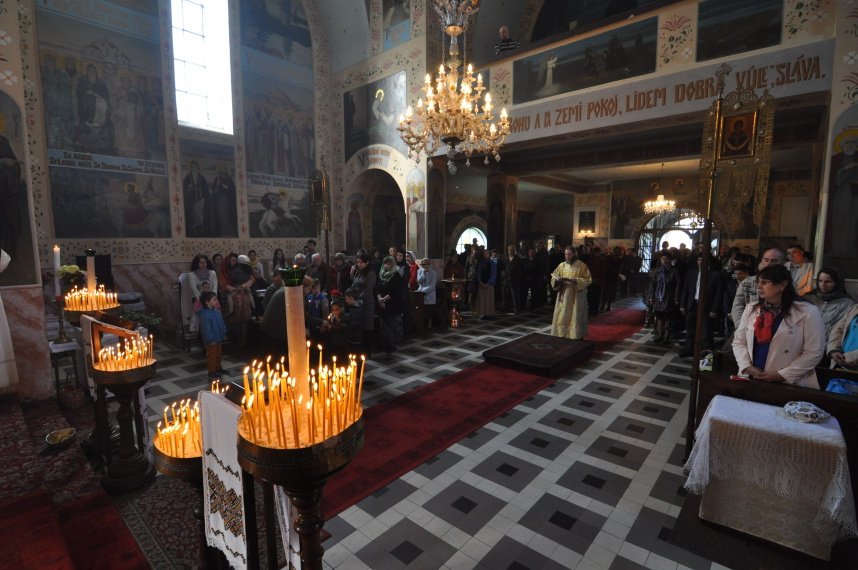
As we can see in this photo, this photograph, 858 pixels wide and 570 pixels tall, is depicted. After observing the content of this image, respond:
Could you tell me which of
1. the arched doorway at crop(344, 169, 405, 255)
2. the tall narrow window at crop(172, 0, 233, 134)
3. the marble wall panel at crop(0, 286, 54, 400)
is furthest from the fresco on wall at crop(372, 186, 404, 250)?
the marble wall panel at crop(0, 286, 54, 400)

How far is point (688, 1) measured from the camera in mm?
6953

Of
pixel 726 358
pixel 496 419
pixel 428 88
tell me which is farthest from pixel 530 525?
pixel 428 88

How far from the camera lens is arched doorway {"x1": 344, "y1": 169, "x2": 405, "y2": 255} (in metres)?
13.1

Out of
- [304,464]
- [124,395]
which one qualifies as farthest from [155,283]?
[304,464]

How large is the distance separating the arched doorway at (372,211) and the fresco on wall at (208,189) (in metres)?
3.42

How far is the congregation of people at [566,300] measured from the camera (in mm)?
3127

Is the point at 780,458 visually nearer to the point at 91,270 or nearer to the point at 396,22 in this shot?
the point at 91,270

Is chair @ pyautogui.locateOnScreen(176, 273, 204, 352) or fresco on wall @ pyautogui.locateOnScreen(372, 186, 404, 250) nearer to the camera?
chair @ pyautogui.locateOnScreen(176, 273, 204, 352)

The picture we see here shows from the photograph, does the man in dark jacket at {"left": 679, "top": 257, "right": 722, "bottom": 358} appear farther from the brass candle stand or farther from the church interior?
the brass candle stand

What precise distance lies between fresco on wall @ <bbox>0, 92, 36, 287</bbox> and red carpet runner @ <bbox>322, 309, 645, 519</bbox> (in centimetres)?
437

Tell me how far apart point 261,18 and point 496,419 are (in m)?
12.6

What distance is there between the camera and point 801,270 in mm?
6109

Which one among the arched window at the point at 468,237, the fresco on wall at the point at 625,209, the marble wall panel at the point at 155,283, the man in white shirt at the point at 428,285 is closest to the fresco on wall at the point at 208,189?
the marble wall panel at the point at 155,283

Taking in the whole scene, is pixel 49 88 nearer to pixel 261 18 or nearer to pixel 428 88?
pixel 261 18
